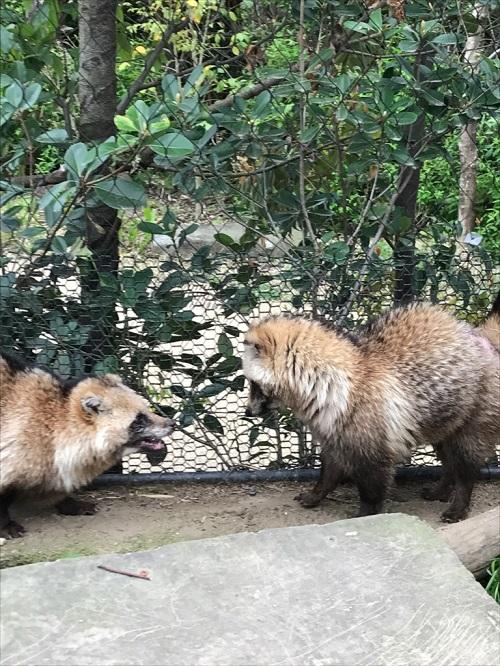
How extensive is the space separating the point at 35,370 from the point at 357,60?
206cm

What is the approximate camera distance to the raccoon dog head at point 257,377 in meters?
3.64

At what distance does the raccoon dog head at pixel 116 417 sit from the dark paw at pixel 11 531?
0.47m

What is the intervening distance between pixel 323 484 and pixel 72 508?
3.63 feet

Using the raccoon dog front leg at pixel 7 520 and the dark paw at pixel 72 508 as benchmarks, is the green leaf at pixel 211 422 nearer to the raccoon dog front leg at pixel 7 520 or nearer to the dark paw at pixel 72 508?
the dark paw at pixel 72 508

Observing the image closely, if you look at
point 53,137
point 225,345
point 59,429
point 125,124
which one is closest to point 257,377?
point 225,345

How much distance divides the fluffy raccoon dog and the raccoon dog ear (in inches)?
25.0

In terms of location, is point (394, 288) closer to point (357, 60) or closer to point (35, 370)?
point (357, 60)

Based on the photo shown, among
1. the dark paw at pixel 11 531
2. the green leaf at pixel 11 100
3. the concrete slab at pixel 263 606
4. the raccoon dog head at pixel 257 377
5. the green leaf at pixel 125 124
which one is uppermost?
the green leaf at pixel 11 100

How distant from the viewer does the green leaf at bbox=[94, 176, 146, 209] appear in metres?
3.38

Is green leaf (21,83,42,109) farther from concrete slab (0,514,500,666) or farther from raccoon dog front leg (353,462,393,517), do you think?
raccoon dog front leg (353,462,393,517)

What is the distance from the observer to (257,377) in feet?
12.0

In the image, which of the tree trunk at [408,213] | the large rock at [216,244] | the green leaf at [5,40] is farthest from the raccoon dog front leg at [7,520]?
the tree trunk at [408,213]

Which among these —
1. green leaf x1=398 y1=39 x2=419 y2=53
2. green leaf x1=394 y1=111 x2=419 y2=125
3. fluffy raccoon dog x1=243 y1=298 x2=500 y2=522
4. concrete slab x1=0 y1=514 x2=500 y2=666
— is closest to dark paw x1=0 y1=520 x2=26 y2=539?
concrete slab x1=0 y1=514 x2=500 y2=666

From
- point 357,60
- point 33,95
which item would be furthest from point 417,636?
point 357,60
